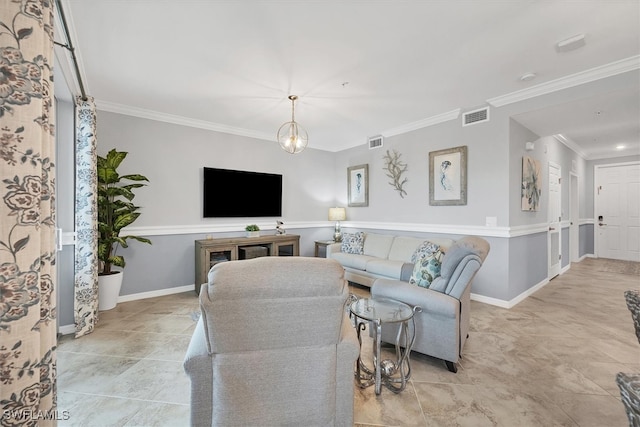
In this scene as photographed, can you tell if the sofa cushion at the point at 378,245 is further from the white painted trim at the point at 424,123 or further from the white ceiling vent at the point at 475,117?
the white ceiling vent at the point at 475,117

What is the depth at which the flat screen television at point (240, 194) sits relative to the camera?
4441 millimetres

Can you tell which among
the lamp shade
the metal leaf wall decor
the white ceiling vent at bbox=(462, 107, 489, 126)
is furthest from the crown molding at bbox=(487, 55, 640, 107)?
the lamp shade

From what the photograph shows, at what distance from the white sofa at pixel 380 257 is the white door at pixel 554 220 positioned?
235 centimetres

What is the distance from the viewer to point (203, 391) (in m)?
1.22

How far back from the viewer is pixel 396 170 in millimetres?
4832

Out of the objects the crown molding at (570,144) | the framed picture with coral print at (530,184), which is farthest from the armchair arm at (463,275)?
the crown molding at (570,144)

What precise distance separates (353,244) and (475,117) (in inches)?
104

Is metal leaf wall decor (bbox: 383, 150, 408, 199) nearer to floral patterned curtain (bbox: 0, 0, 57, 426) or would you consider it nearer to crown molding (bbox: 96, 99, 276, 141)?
crown molding (bbox: 96, 99, 276, 141)

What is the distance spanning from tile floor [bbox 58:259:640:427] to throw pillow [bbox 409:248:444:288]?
2.14 feet

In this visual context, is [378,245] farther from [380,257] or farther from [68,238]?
[68,238]

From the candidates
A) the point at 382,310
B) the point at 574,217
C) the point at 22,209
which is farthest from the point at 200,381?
the point at 574,217

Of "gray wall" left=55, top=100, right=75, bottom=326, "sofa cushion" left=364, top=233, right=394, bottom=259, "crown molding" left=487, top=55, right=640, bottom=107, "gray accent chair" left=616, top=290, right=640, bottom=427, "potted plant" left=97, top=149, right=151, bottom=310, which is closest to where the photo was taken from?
"gray accent chair" left=616, top=290, right=640, bottom=427

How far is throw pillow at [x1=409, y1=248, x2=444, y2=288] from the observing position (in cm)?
240

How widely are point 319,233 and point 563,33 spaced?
4621 millimetres
